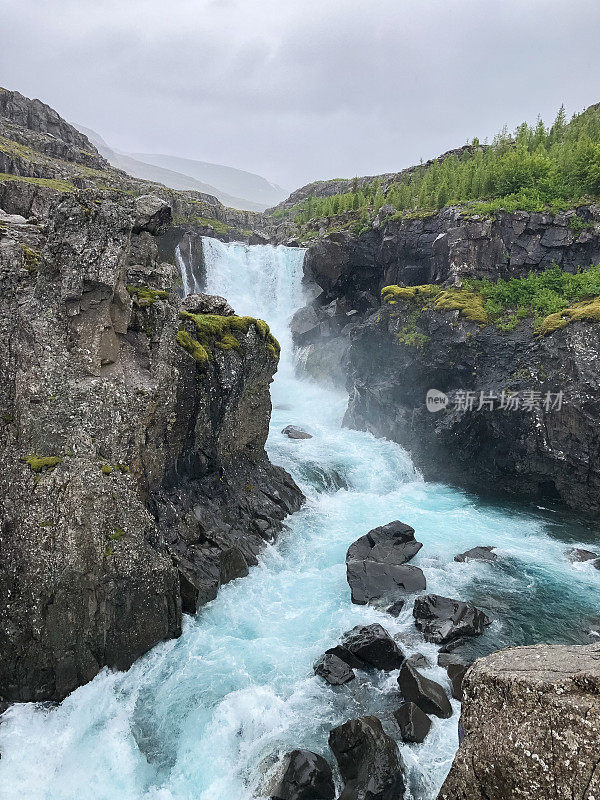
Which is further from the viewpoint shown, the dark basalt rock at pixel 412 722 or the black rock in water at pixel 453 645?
the black rock in water at pixel 453 645

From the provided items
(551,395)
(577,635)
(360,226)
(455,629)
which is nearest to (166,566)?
(455,629)

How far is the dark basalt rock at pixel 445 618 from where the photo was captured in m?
17.9

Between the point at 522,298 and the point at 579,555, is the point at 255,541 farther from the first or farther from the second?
the point at 522,298

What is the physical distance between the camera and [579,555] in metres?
24.7

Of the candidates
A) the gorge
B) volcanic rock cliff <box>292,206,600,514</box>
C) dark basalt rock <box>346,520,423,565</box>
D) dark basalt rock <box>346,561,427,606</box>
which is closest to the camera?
the gorge

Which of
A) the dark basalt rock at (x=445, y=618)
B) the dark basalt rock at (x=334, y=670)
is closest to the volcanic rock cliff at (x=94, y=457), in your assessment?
the dark basalt rock at (x=334, y=670)

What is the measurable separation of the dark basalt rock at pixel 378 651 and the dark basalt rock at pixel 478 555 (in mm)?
8707

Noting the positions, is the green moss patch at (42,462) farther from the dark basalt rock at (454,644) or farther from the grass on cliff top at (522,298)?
the grass on cliff top at (522,298)

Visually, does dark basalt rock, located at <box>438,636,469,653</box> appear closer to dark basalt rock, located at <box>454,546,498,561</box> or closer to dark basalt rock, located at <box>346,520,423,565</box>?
dark basalt rock, located at <box>346,520,423,565</box>

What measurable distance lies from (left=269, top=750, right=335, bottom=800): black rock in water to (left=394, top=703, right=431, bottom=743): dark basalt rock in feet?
8.80

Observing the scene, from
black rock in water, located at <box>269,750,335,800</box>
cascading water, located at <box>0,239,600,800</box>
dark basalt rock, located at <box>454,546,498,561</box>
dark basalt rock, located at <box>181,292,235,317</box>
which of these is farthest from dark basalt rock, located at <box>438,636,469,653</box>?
dark basalt rock, located at <box>181,292,235,317</box>

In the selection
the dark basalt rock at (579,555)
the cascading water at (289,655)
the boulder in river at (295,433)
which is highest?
the boulder in river at (295,433)

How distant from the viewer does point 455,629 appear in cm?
1797

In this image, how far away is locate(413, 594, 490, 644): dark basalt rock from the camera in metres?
17.9
